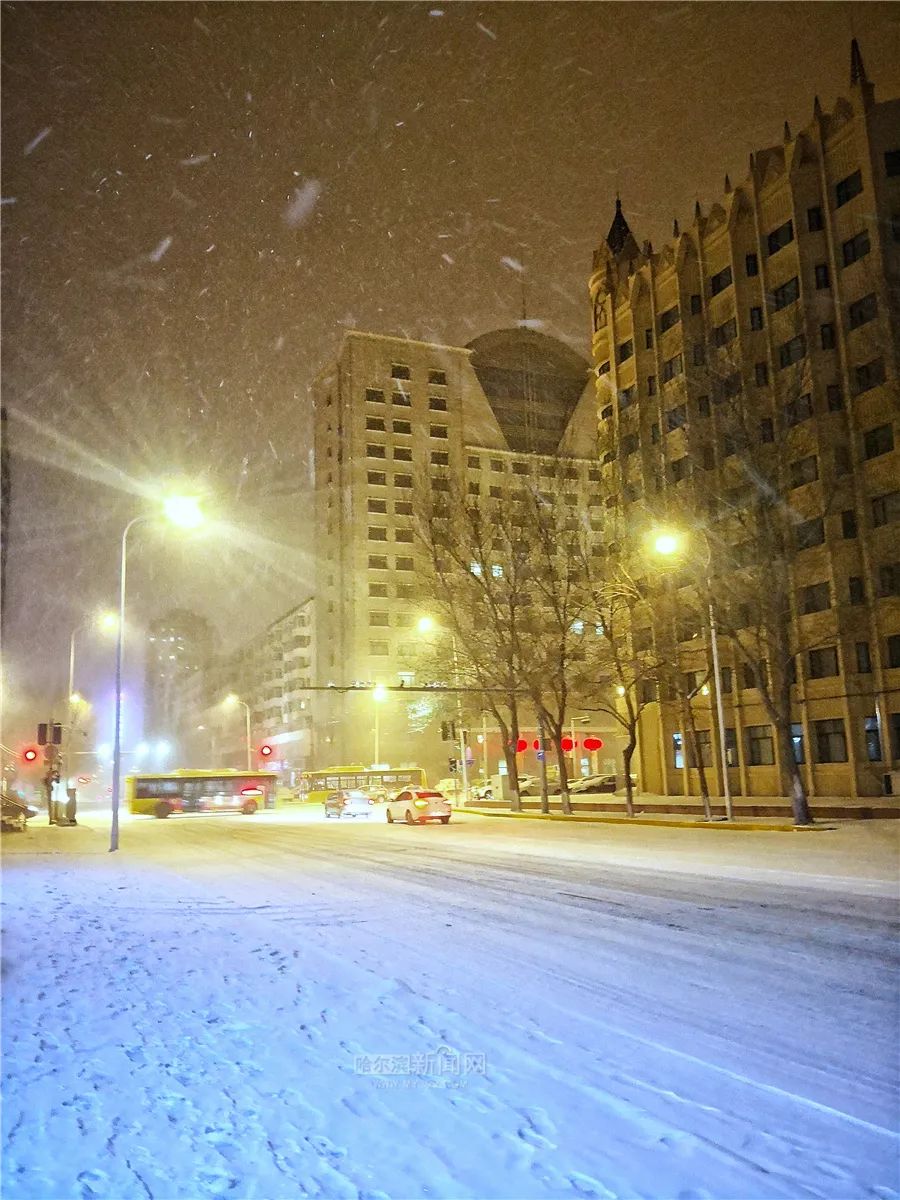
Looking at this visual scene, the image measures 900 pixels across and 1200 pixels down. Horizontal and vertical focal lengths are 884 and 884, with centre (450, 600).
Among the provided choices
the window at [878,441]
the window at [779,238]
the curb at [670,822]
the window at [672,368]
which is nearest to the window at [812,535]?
the window at [878,441]

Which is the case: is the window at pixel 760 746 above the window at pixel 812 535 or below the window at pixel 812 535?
below

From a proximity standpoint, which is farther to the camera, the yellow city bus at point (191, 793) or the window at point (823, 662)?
the yellow city bus at point (191, 793)

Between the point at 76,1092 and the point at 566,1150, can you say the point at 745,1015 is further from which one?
the point at 76,1092

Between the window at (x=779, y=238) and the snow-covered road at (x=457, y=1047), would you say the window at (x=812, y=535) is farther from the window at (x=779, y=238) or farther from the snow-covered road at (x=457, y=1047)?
the snow-covered road at (x=457, y=1047)

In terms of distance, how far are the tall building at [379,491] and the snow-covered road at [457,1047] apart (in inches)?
2766

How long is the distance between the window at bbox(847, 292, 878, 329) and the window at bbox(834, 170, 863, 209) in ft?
17.0

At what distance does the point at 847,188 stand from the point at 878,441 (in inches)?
506

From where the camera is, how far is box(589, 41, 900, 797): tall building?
39.3 metres

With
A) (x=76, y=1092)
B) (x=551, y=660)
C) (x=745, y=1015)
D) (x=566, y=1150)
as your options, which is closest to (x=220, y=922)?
(x=76, y=1092)

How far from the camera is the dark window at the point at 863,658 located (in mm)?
40375

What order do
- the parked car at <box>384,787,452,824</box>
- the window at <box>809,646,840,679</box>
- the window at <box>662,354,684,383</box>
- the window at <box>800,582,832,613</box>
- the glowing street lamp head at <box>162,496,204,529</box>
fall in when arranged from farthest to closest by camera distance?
the window at <box>662,354,684,383</box>
the window at <box>800,582,832,613</box>
the window at <box>809,646,840,679</box>
the parked car at <box>384,787,452,824</box>
the glowing street lamp head at <box>162,496,204,529</box>

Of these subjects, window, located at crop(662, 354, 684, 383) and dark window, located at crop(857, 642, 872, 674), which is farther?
window, located at crop(662, 354, 684, 383)

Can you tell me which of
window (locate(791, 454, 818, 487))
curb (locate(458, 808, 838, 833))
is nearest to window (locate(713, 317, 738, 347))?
window (locate(791, 454, 818, 487))

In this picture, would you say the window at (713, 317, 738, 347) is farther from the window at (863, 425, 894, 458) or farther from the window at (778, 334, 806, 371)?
the window at (863, 425, 894, 458)
